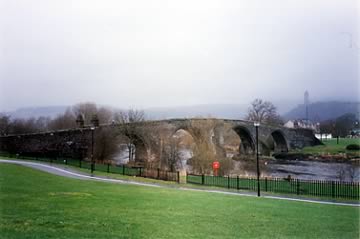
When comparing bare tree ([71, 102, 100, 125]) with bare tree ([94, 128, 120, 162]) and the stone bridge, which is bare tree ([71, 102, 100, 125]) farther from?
bare tree ([94, 128, 120, 162])

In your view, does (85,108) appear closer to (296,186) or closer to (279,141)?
(296,186)

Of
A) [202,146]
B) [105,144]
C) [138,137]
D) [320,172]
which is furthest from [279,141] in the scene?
[105,144]

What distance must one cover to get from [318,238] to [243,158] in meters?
17.6

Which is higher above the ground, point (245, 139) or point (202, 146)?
point (245, 139)

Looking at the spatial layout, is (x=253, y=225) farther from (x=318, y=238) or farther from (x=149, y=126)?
(x=149, y=126)

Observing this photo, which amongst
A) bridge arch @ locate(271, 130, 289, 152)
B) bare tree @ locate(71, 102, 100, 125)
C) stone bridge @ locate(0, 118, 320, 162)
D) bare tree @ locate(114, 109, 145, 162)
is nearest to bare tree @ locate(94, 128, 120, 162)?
stone bridge @ locate(0, 118, 320, 162)

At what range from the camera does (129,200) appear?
440 centimetres

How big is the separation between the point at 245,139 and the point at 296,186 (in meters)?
17.3

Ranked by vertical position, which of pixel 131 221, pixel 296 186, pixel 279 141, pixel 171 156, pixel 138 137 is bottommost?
pixel 296 186

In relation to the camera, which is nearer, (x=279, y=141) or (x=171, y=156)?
(x=171, y=156)

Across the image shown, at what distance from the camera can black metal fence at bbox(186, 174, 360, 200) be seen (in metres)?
9.09

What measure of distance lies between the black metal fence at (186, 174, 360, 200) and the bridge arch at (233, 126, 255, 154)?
1415cm

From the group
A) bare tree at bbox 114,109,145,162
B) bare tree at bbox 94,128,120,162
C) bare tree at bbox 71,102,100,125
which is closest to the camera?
bare tree at bbox 71,102,100,125

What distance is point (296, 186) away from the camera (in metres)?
10.2
